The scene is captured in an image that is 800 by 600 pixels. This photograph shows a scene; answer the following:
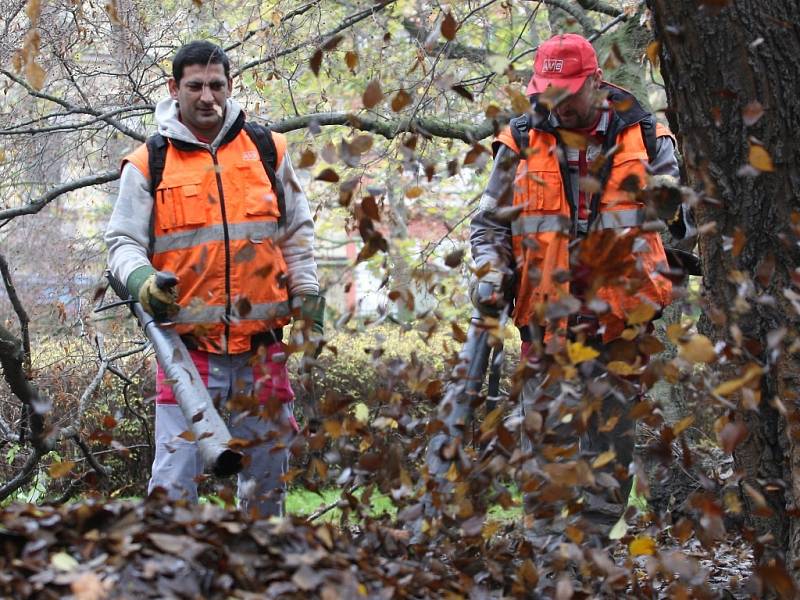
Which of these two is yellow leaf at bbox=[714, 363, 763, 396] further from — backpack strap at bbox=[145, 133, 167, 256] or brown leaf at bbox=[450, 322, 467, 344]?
backpack strap at bbox=[145, 133, 167, 256]

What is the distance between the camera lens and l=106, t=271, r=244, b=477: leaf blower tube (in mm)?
3268

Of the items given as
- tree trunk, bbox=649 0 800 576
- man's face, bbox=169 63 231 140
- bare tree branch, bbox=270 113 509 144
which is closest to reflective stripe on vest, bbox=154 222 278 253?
man's face, bbox=169 63 231 140

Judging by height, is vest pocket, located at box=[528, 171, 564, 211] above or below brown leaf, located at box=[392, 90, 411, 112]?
below

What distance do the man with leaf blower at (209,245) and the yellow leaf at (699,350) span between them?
1593mm

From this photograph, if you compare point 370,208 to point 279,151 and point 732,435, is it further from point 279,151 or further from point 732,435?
point 279,151

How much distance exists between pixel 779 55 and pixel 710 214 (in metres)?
0.50

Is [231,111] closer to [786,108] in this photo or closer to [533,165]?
[533,165]

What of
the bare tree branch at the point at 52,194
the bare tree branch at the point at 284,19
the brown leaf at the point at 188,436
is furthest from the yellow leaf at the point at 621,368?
the bare tree branch at the point at 284,19

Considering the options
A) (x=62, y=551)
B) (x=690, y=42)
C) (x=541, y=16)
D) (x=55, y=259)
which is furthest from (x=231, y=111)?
(x=541, y=16)

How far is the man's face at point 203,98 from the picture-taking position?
4.13 meters

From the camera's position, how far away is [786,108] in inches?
127

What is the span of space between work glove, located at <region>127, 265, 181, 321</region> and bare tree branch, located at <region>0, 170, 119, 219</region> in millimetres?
1923

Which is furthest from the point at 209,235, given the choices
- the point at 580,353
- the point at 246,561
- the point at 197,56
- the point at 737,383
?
the point at 737,383

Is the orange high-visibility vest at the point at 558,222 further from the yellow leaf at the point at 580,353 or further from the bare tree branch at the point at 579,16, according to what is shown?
the bare tree branch at the point at 579,16
